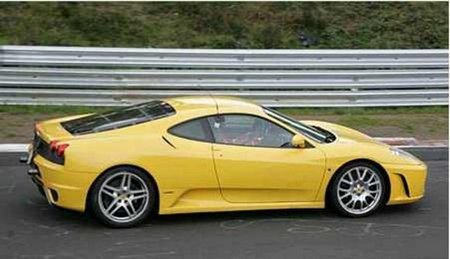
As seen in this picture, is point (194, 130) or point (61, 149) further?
point (194, 130)

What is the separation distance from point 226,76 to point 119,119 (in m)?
5.76

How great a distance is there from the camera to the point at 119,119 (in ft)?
24.0

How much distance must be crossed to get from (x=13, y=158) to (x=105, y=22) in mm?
6036

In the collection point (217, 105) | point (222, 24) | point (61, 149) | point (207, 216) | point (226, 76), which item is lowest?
point (207, 216)

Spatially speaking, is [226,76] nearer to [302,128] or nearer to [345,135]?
[345,135]

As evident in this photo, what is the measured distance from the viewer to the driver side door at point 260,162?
7035mm

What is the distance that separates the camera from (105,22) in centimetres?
1505

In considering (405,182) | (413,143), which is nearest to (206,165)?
(405,182)

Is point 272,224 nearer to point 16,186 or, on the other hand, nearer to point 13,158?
point 16,186

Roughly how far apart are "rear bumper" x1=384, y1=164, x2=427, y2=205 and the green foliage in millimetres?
7693

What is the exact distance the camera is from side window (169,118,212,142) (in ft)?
23.1

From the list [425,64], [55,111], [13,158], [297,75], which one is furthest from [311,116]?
[13,158]

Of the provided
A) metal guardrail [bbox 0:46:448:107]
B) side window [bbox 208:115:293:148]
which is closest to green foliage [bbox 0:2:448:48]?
metal guardrail [bbox 0:46:448:107]

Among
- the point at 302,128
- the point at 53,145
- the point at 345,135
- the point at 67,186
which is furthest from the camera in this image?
the point at 345,135
